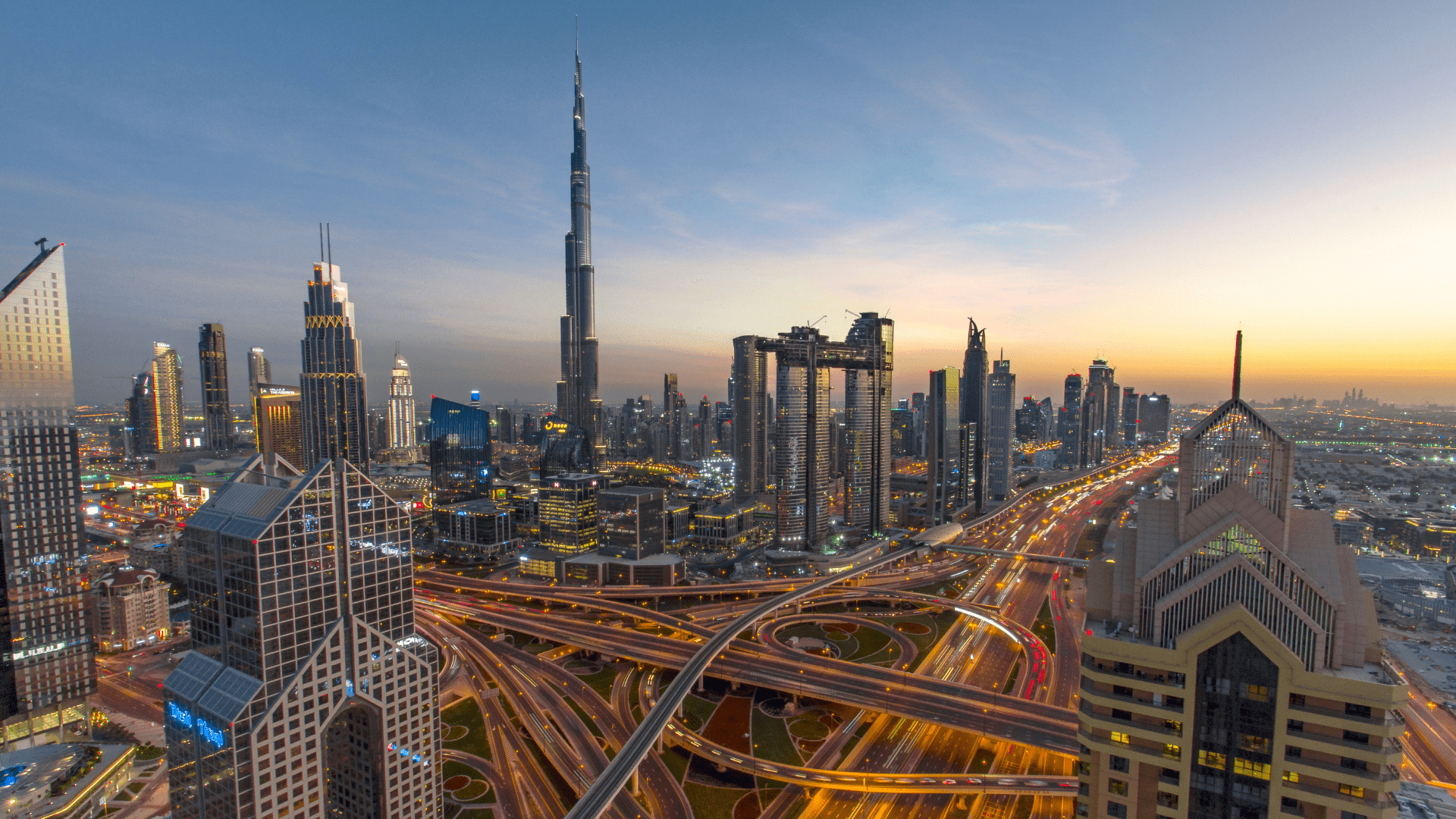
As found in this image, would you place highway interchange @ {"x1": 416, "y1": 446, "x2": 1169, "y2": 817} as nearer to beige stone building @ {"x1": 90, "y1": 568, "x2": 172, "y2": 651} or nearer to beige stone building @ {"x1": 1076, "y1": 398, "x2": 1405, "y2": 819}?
beige stone building @ {"x1": 1076, "y1": 398, "x2": 1405, "y2": 819}

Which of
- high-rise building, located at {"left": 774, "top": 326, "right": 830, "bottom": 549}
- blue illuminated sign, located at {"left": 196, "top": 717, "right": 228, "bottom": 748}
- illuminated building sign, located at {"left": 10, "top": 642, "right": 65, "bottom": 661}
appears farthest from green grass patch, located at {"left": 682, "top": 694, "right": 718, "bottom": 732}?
high-rise building, located at {"left": 774, "top": 326, "right": 830, "bottom": 549}

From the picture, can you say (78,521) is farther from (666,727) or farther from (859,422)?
(859,422)

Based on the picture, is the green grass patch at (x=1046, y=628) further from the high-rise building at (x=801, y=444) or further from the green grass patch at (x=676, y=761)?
the green grass patch at (x=676, y=761)

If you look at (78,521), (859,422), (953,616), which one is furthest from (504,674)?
(859,422)

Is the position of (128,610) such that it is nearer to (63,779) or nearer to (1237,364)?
(63,779)

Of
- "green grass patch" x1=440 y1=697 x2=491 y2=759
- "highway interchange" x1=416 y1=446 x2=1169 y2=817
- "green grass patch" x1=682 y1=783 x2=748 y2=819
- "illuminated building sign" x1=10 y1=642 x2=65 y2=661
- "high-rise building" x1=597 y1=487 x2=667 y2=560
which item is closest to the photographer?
"green grass patch" x1=682 y1=783 x2=748 y2=819

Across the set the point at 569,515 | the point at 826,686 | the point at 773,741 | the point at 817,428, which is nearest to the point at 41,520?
the point at 569,515
